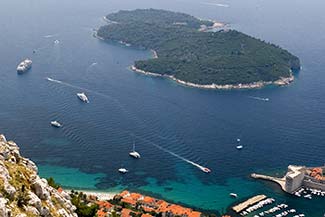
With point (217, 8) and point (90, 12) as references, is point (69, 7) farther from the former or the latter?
point (217, 8)

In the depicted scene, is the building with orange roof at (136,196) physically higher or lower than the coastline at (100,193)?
higher

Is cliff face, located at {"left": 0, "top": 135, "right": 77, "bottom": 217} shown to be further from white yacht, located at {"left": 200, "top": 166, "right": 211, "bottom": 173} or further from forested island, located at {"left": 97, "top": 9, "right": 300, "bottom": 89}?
forested island, located at {"left": 97, "top": 9, "right": 300, "bottom": 89}

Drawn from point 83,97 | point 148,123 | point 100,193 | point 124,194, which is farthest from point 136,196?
point 83,97

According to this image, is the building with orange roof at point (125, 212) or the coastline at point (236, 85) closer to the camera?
the building with orange roof at point (125, 212)

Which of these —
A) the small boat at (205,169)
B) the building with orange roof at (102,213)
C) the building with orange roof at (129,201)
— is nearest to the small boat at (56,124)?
the small boat at (205,169)

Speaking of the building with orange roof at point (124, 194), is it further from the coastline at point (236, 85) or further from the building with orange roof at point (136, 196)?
the coastline at point (236, 85)

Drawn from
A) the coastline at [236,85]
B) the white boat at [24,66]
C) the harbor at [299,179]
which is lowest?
the harbor at [299,179]
